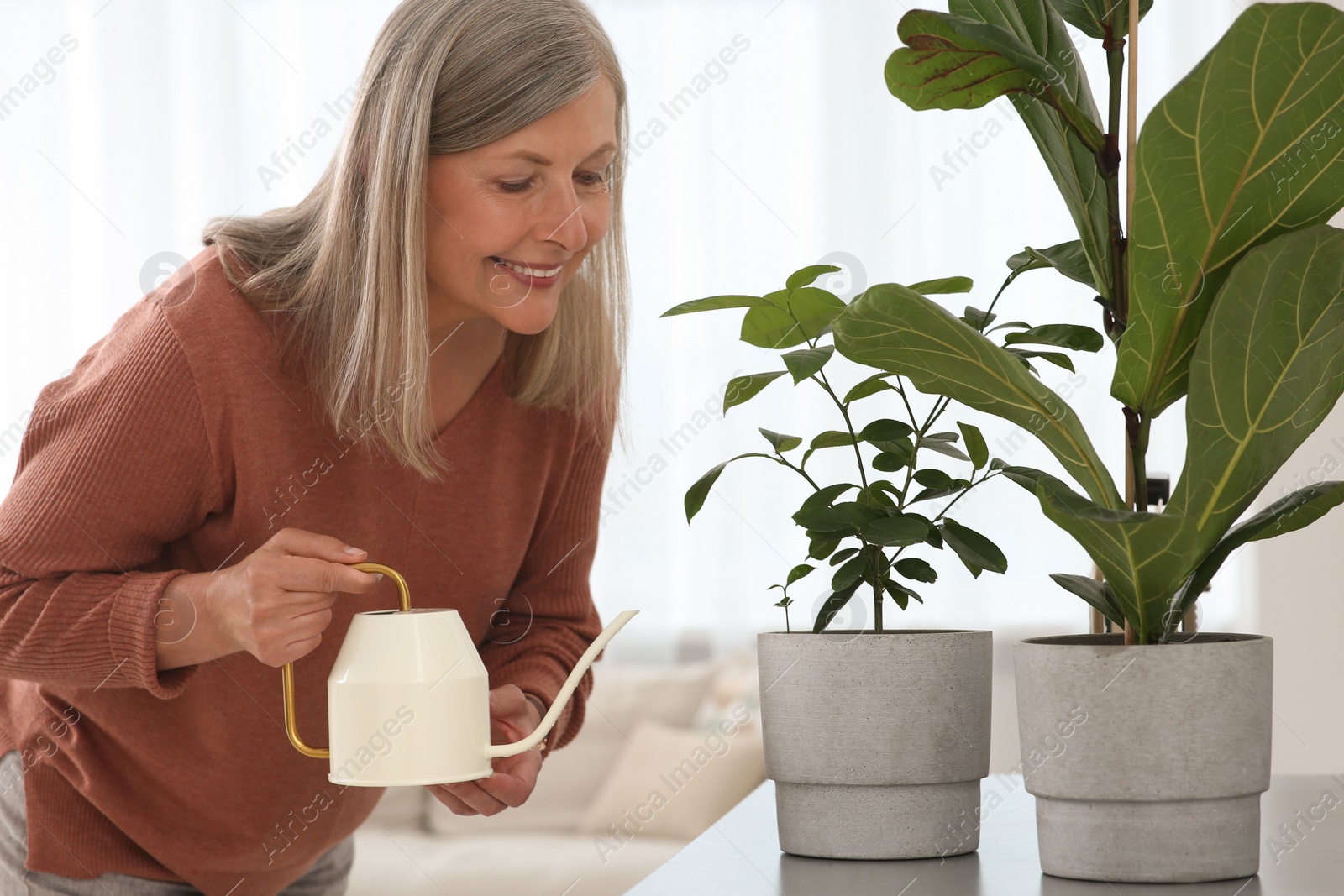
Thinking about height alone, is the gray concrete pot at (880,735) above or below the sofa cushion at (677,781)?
above

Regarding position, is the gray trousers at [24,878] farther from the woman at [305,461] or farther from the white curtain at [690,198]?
the white curtain at [690,198]

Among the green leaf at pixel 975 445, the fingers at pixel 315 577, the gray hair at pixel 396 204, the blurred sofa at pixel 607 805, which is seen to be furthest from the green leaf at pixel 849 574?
the blurred sofa at pixel 607 805

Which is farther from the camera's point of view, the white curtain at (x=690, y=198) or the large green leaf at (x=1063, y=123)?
the white curtain at (x=690, y=198)

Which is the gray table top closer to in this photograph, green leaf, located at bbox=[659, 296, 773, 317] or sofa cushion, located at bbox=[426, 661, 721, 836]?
green leaf, located at bbox=[659, 296, 773, 317]

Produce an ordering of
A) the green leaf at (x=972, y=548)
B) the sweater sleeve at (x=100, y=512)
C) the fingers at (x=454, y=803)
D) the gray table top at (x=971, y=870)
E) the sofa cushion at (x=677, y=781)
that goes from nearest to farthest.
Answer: the gray table top at (x=971, y=870)
the green leaf at (x=972, y=548)
the sweater sleeve at (x=100, y=512)
the fingers at (x=454, y=803)
the sofa cushion at (x=677, y=781)

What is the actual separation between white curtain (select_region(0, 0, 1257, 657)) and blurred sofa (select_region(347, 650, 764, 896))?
0.53ft

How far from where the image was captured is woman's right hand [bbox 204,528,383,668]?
78 cm

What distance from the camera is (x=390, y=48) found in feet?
3.22

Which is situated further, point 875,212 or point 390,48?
point 875,212

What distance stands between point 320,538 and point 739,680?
7.36ft

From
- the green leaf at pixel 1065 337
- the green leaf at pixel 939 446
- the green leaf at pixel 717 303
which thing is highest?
the green leaf at pixel 717 303

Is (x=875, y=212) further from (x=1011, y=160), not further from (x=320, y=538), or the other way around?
(x=320, y=538)

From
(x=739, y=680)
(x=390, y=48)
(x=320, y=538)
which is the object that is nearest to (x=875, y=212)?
(x=739, y=680)

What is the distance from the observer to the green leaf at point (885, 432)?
2.57ft
